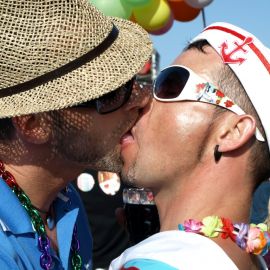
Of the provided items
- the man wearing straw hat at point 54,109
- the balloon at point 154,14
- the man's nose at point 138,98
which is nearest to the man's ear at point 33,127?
the man wearing straw hat at point 54,109

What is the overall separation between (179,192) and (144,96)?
0.45 meters

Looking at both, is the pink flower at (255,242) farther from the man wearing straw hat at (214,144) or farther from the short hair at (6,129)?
the short hair at (6,129)

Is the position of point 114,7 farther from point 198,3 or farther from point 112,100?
point 112,100

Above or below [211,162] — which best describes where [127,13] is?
below

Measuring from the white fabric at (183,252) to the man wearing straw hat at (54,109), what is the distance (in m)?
0.39

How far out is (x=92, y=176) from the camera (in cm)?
420

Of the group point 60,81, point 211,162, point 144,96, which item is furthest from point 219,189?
point 60,81

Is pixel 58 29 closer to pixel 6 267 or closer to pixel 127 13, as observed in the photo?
pixel 6 267

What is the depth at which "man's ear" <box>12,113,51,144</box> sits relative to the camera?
1839 mm

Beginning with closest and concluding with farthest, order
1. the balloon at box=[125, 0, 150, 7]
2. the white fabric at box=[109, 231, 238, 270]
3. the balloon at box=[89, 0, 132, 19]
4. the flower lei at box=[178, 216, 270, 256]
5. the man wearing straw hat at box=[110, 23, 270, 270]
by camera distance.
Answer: the white fabric at box=[109, 231, 238, 270]
the flower lei at box=[178, 216, 270, 256]
the man wearing straw hat at box=[110, 23, 270, 270]
the balloon at box=[89, 0, 132, 19]
the balloon at box=[125, 0, 150, 7]

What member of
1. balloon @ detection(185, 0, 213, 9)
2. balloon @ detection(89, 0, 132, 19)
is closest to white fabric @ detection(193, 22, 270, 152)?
balloon @ detection(89, 0, 132, 19)

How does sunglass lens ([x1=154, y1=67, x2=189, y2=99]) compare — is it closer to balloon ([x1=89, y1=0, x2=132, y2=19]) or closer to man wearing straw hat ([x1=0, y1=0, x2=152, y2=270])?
man wearing straw hat ([x1=0, y1=0, x2=152, y2=270])

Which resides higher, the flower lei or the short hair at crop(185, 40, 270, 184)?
the short hair at crop(185, 40, 270, 184)

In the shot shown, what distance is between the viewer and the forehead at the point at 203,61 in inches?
74.3
